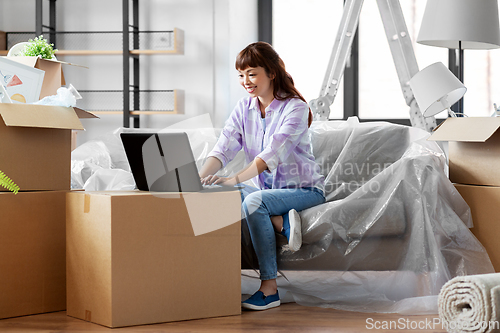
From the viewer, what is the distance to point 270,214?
5.04ft

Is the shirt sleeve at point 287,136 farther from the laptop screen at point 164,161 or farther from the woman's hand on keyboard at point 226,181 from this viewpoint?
the laptop screen at point 164,161

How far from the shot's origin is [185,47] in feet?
10.5

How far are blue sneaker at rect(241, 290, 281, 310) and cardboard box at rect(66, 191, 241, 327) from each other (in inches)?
2.1

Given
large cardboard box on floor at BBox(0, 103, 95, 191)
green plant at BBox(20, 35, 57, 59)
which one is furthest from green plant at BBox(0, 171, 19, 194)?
green plant at BBox(20, 35, 57, 59)

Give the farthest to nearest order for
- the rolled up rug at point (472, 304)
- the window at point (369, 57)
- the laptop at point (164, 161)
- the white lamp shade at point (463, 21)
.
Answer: the window at point (369, 57), the white lamp shade at point (463, 21), the laptop at point (164, 161), the rolled up rug at point (472, 304)

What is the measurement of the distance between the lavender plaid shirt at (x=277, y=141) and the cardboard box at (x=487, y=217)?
1.63 feet

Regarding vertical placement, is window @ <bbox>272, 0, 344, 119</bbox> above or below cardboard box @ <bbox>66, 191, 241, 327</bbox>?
above

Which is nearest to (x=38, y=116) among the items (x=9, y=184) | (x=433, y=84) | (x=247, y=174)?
(x=9, y=184)

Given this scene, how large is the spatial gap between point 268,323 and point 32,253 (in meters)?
0.68

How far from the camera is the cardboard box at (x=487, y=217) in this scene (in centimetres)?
157

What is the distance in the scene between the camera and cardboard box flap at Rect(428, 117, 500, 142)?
5.05 feet

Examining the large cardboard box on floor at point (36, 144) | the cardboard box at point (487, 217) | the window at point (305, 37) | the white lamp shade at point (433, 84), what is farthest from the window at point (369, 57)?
the large cardboard box on floor at point (36, 144)

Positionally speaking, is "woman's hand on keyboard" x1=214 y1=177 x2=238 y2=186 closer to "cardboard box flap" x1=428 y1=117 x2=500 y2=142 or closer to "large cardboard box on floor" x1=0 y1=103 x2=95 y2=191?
"large cardboard box on floor" x1=0 y1=103 x2=95 y2=191

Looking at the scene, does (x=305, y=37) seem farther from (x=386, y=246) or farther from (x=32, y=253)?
(x=32, y=253)
